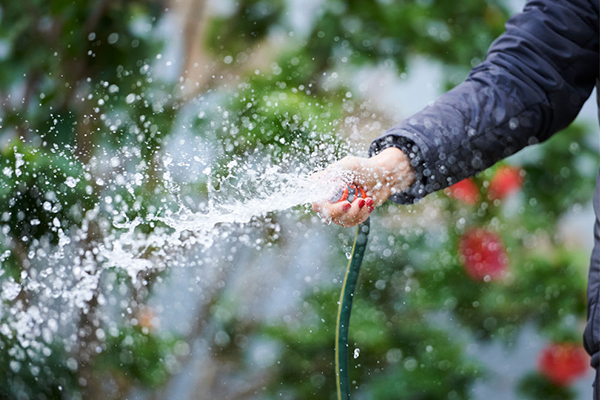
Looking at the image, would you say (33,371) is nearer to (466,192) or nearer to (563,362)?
(466,192)

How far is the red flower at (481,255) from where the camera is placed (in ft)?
4.26

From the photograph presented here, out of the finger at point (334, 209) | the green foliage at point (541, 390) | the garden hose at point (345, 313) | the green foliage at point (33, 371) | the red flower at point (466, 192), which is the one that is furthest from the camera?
the green foliage at point (541, 390)

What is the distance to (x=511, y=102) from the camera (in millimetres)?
593

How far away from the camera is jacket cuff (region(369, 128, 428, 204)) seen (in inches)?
22.5

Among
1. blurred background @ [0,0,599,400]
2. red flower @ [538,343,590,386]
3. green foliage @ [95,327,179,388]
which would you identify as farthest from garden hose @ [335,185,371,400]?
red flower @ [538,343,590,386]

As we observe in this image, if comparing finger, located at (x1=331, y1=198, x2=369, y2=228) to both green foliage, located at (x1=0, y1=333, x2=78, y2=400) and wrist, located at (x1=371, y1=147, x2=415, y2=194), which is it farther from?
green foliage, located at (x1=0, y1=333, x2=78, y2=400)

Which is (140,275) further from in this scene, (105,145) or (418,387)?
(418,387)

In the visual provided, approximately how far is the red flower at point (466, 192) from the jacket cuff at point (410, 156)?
0.72 m

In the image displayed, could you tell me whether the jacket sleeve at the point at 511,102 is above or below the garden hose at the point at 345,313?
above

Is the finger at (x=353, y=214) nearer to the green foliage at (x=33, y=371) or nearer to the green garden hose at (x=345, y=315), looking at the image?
the green garden hose at (x=345, y=315)

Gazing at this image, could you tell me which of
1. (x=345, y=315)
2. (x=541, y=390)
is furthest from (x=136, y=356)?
(x=541, y=390)

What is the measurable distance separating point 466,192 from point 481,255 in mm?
139

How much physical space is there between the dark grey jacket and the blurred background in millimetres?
468

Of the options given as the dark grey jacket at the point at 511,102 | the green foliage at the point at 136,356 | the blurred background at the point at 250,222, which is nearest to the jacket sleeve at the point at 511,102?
the dark grey jacket at the point at 511,102
